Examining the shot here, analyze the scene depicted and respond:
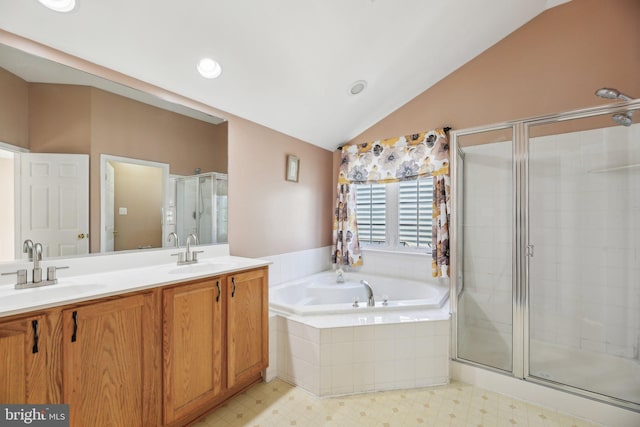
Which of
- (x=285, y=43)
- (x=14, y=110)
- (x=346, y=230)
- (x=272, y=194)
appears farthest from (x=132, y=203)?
(x=346, y=230)

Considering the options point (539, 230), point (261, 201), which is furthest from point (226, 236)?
point (539, 230)

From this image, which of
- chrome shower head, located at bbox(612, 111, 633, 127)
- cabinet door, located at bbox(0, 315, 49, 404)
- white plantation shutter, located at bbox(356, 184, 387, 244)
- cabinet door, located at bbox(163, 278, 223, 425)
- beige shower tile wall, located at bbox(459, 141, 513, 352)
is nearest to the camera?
cabinet door, located at bbox(0, 315, 49, 404)

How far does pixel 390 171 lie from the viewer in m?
3.09

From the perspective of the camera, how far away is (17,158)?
1.40 metres

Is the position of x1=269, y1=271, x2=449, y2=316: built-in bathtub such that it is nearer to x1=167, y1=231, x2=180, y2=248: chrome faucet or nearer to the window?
the window

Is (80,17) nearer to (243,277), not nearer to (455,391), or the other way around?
A: (243,277)

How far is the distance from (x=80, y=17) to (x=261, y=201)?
1.68m

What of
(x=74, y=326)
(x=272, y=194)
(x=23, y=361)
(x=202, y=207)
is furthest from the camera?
(x=272, y=194)

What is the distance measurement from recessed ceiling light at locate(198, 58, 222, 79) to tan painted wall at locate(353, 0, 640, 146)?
1.85 meters

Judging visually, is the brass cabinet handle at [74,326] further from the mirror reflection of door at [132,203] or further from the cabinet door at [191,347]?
the mirror reflection of door at [132,203]

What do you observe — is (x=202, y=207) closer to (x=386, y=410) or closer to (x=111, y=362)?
(x=111, y=362)

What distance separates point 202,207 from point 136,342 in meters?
1.10

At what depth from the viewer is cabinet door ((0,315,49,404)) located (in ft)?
3.27

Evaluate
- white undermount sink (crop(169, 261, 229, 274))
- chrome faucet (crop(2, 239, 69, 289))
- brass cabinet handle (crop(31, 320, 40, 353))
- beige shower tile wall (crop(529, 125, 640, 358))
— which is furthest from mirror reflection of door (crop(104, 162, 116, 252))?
beige shower tile wall (crop(529, 125, 640, 358))
